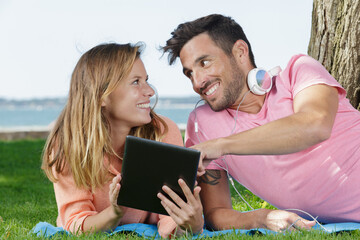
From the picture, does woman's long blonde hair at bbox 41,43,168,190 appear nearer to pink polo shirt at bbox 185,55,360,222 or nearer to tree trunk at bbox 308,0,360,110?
pink polo shirt at bbox 185,55,360,222

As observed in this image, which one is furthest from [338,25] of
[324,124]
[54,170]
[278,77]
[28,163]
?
[28,163]

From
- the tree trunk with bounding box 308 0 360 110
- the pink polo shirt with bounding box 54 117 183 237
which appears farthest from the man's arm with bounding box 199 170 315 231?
the tree trunk with bounding box 308 0 360 110

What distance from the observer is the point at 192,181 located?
113 inches

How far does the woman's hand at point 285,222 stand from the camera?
3104 millimetres

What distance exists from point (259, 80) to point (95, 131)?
3.90 feet

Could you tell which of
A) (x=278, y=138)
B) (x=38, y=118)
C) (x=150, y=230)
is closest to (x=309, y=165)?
(x=278, y=138)

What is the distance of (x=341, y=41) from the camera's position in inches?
170

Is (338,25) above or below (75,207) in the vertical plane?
above

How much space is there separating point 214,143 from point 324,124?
65cm

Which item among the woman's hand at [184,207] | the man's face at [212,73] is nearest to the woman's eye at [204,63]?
the man's face at [212,73]

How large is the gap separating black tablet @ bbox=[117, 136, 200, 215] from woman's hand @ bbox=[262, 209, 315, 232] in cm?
61

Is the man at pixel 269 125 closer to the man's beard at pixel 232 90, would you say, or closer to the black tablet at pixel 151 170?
the man's beard at pixel 232 90

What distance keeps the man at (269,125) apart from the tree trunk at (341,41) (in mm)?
863

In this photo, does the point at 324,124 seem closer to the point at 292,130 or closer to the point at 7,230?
the point at 292,130
